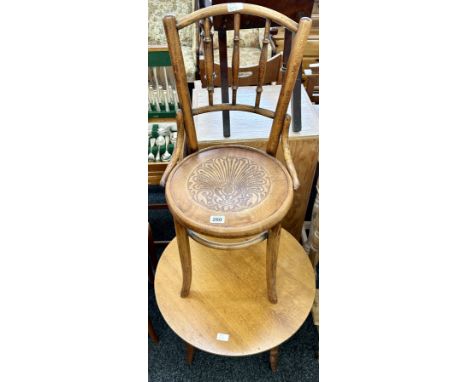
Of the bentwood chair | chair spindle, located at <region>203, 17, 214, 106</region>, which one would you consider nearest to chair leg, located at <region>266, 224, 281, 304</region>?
the bentwood chair

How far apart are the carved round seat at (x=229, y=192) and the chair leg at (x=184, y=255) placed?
90 millimetres

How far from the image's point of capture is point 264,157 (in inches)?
50.6

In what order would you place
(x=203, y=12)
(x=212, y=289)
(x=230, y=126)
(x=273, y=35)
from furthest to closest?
(x=273, y=35), (x=230, y=126), (x=212, y=289), (x=203, y=12)

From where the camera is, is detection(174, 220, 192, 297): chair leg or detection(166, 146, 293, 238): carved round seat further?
A: detection(174, 220, 192, 297): chair leg

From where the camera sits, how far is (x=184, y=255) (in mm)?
1238

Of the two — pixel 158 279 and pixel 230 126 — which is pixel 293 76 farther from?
pixel 158 279

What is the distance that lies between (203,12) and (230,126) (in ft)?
2.04

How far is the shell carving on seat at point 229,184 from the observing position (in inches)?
43.5

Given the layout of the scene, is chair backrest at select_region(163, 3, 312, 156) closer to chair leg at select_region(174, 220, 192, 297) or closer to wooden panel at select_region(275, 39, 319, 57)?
chair leg at select_region(174, 220, 192, 297)

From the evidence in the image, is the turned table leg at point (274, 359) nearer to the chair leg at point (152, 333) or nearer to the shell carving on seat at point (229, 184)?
the chair leg at point (152, 333)

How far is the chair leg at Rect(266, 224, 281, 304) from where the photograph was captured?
1.13 metres

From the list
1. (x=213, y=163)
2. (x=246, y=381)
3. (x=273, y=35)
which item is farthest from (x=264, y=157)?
(x=273, y=35)

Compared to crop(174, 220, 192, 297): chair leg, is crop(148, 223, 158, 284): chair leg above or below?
below

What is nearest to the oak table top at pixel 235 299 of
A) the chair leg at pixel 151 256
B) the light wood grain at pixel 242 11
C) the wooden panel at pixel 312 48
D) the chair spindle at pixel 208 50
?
the chair leg at pixel 151 256
